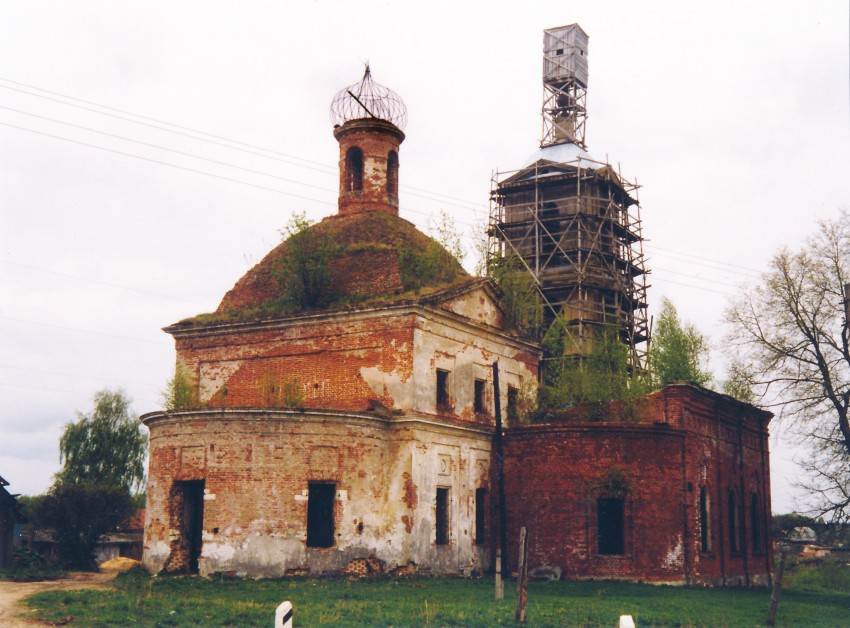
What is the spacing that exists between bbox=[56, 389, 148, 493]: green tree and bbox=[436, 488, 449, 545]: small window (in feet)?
81.8

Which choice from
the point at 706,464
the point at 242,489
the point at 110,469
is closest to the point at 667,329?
the point at 706,464

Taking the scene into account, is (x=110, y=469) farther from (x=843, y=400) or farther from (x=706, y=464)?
(x=843, y=400)

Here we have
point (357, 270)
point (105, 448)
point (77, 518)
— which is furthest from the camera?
point (105, 448)

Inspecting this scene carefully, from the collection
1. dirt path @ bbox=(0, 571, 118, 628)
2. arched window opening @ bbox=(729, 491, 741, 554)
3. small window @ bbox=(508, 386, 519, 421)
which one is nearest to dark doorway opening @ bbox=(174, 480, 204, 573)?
dirt path @ bbox=(0, 571, 118, 628)

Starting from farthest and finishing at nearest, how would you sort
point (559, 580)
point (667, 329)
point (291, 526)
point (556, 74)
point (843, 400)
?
1. point (556, 74)
2. point (667, 329)
3. point (843, 400)
4. point (559, 580)
5. point (291, 526)

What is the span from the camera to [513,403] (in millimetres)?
27562

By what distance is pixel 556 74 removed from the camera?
4284cm

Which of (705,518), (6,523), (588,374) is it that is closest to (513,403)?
(588,374)

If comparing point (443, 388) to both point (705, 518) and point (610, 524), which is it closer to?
point (610, 524)

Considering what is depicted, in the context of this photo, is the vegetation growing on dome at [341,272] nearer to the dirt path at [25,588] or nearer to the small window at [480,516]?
the small window at [480,516]

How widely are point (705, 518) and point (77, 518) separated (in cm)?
1952

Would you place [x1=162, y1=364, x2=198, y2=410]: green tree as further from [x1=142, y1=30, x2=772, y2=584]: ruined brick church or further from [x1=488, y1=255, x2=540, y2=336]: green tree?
[x1=488, y1=255, x2=540, y2=336]: green tree

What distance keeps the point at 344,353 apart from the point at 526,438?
536cm

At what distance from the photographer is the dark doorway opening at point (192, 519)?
21.8m
